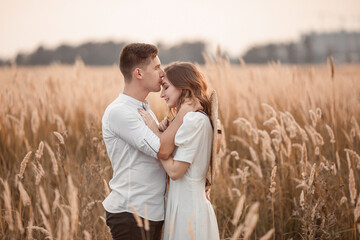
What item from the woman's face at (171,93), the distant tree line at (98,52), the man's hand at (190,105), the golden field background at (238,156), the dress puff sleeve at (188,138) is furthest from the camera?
the distant tree line at (98,52)

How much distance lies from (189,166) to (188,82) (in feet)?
1.74

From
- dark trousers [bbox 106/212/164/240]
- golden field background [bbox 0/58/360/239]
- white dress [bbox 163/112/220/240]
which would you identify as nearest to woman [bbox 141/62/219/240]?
white dress [bbox 163/112/220/240]

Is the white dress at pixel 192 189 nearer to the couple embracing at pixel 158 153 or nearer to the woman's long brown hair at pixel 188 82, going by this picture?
the couple embracing at pixel 158 153

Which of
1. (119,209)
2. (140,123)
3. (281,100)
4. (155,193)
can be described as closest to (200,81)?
(140,123)

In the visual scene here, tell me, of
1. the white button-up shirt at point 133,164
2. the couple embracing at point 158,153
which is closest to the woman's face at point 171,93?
the couple embracing at point 158,153

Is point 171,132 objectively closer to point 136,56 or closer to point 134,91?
point 134,91

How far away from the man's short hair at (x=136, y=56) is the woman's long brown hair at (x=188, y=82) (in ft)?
0.57

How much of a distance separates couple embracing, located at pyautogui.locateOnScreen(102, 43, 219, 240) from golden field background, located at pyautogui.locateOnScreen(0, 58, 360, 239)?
0.20m

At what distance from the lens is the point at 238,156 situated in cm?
343

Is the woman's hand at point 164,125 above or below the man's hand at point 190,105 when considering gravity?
below

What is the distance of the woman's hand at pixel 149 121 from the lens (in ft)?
7.17

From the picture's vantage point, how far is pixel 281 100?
4.48m

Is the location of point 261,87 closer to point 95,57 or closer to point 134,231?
point 134,231

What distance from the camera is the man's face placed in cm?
234
